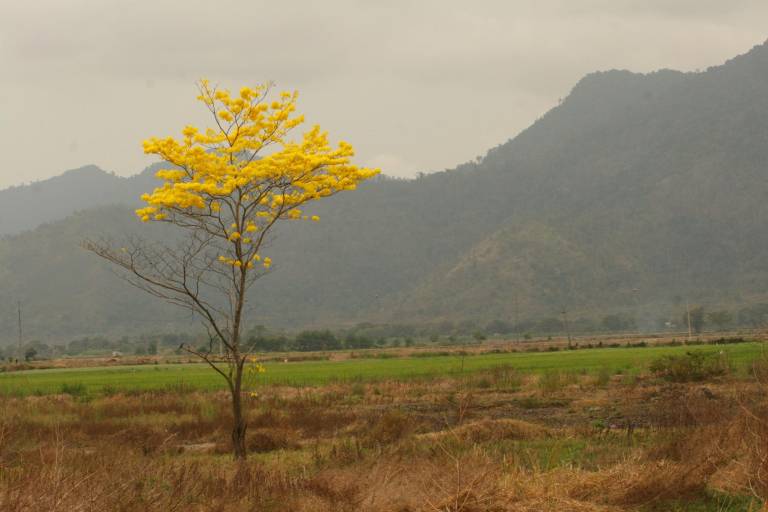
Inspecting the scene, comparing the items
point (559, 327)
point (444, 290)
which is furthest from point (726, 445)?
point (444, 290)

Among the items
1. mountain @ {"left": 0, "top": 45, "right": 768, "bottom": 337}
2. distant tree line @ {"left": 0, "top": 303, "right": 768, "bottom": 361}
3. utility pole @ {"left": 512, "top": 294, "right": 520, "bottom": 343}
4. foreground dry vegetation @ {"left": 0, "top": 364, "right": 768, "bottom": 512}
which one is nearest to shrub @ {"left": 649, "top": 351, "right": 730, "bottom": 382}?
foreground dry vegetation @ {"left": 0, "top": 364, "right": 768, "bottom": 512}

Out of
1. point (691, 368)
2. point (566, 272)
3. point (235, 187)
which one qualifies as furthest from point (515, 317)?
point (235, 187)

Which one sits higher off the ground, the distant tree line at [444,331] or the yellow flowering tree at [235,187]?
the yellow flowering tree at [235,187]

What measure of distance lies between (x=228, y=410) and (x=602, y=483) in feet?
59.0

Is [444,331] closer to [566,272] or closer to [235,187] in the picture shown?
[566,272]

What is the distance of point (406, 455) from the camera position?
12.4 metres

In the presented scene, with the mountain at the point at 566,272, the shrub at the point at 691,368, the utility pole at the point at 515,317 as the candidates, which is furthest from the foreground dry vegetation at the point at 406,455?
the mountain at the point at 566,272

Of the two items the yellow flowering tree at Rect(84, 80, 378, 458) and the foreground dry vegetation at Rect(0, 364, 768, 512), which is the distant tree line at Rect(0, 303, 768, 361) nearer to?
the foreground dry vegetation at Rect(0, 364, 768, 512)

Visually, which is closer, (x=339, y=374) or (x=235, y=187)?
(x=235, y=187)

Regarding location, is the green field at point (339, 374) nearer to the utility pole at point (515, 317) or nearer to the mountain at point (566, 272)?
the utility pole at point (515, 317)

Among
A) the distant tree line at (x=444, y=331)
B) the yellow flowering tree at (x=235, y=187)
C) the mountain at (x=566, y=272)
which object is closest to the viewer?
the yellow flowering tree at (x=235, y=187)

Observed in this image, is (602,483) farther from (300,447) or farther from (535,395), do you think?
(535,395)

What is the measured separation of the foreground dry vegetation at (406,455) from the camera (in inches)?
361

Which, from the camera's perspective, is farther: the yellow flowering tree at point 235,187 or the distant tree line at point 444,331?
the distant tree line at point 444,331
